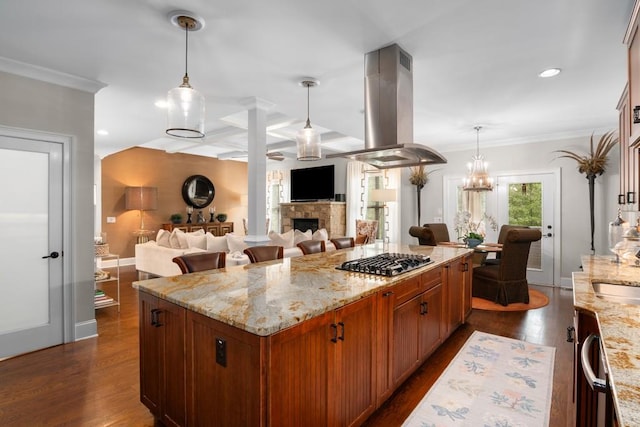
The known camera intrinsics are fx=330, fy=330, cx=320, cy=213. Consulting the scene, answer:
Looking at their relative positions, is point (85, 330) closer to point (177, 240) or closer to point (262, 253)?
point (262, 253)

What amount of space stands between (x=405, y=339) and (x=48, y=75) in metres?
3.91

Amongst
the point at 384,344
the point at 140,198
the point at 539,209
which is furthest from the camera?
the point at 140,198

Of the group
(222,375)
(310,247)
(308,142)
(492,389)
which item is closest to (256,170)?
(308,142)

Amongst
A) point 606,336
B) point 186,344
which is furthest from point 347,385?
point 606,336

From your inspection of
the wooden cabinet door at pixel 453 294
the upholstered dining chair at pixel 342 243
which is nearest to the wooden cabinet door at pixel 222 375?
the wooden cabinet door at pixel 453 294

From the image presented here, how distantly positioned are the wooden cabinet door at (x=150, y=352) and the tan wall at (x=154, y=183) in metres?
6.49

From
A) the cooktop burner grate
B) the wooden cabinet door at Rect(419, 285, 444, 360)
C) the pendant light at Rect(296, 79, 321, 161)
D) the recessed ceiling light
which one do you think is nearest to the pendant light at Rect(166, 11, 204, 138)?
the pendant light at Rect(296, 79, 321, 161)

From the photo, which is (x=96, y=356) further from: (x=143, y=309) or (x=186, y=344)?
(x=186, y=344)

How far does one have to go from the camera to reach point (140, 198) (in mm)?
7359

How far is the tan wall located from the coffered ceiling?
3.53 meters

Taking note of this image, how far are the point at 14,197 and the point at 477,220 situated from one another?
6720 mm

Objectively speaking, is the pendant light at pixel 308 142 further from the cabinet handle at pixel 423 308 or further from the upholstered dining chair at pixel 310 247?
the cabinet handle at pixel 423 308

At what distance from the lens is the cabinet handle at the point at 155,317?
1815mm

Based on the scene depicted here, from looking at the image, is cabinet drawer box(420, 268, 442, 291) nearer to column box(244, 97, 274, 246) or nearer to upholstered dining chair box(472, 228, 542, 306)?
upholstered dining chair box(472, 228, 542, 306)
